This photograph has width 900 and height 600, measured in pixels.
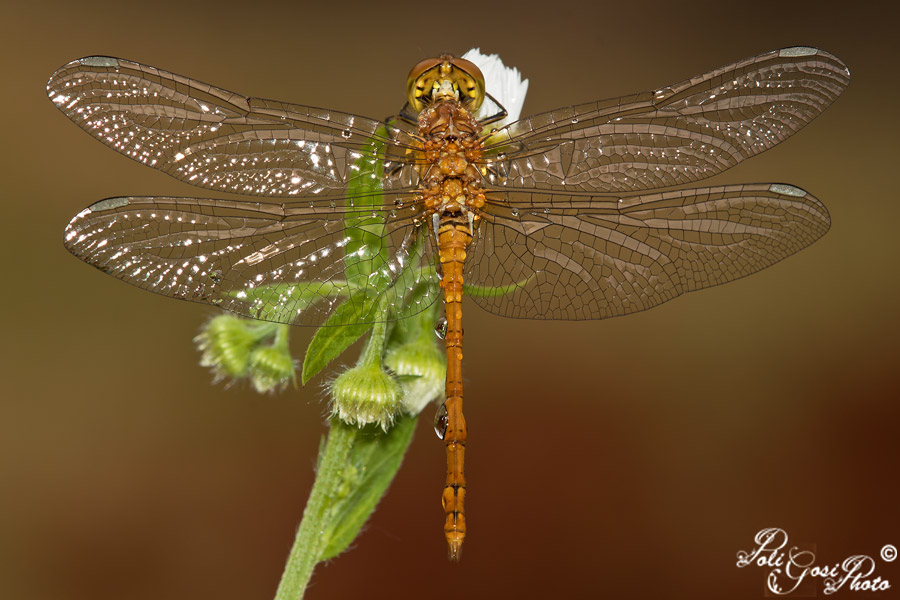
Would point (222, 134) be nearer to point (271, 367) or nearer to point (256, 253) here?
point (256, 253)

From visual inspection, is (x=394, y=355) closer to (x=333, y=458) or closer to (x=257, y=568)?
(x=333, y=458)

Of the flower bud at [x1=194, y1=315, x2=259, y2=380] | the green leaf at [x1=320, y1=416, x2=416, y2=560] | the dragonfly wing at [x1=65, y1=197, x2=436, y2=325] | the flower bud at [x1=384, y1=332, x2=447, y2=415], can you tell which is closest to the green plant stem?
the green leaf at [x1=320, y1=416, x2=416, y2=560]

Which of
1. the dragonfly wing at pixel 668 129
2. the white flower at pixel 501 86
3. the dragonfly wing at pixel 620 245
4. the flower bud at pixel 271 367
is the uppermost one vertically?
the white flower at pixel 501 86

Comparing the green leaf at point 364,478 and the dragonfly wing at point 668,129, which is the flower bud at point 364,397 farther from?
the dragonfly wing at point 668,129

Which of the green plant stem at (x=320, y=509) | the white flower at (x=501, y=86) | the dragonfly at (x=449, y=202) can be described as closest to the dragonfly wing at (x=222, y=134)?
the dragonfly at (x=449, y=202)

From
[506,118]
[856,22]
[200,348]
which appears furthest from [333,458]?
[856,22]

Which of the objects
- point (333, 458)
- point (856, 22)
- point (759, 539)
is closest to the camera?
point (333, 458)
